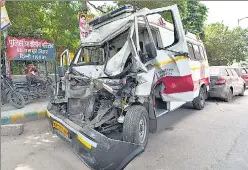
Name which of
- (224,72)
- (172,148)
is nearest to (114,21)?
(172,148)

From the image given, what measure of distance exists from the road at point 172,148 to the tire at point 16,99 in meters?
1.25

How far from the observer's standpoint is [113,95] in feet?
12.5

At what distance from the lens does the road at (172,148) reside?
140 inches

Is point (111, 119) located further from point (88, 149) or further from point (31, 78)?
point (31, 78)

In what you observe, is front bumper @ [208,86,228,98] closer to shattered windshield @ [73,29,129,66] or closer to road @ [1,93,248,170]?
road @ [1,93,248,170]

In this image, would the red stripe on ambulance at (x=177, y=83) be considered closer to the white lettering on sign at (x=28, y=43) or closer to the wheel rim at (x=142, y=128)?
the wheel rim at (x=142, y=128)

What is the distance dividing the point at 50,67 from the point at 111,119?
21.8 feet

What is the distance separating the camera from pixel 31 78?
8.22 metres

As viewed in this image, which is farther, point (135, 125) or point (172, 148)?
point (172, 148)

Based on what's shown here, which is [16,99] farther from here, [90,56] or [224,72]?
[224,72]

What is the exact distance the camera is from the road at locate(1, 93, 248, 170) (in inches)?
140

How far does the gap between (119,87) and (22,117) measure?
141 inches

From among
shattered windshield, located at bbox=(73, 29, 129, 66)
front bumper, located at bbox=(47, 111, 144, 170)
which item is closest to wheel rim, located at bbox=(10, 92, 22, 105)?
shattered windshield, located at bbox=(73, 29, 129, 66)

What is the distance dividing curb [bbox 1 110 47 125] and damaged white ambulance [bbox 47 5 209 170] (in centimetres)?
206
